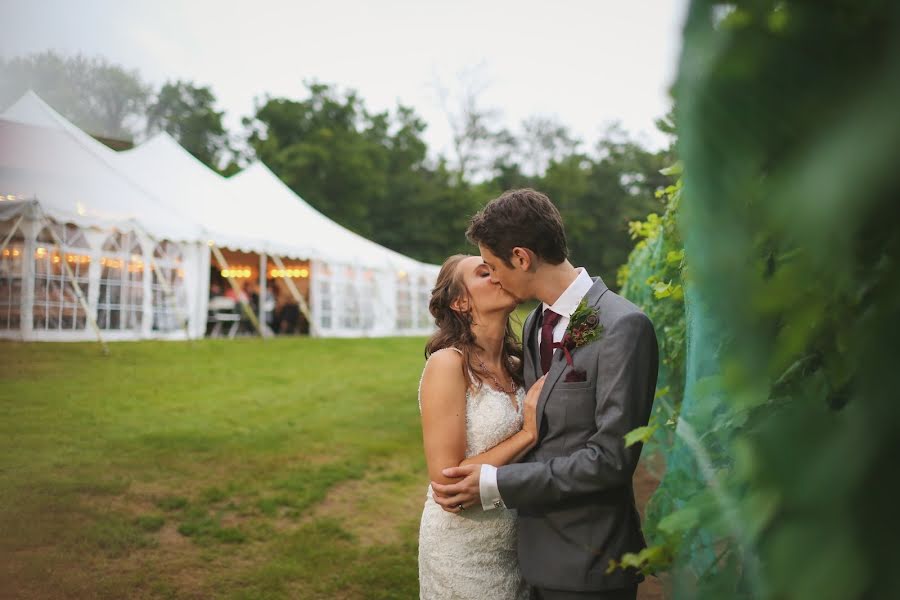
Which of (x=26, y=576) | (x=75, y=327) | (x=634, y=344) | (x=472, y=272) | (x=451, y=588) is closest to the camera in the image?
(x=634, y=344)

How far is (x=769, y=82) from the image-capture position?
0.47 metres

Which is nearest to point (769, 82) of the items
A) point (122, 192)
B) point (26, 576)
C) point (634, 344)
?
point (634, 344)

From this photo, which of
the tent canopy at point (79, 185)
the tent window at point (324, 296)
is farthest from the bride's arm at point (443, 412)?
the tent window at point (324, 296)

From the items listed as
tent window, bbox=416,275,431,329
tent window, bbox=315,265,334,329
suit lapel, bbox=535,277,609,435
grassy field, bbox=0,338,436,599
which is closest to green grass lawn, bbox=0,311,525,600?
grassy field, bbox=0,338,436,599

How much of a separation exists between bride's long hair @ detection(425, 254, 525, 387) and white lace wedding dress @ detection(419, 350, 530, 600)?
0.12m

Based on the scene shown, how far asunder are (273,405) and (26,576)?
5.12 m

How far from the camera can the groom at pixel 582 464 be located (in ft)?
6.11

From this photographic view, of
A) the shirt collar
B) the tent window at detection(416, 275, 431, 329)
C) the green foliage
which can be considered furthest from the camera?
the tent window at detection(416, 275, 431, 329)

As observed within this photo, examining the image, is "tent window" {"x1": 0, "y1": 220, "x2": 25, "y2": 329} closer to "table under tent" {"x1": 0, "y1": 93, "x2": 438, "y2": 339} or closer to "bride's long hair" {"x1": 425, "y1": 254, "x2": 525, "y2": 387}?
"table under tent" {"x1": 0, "y1": 93, "x2": 438, "y2": 339}

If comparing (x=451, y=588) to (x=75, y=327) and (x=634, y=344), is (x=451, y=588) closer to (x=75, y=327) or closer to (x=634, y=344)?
(x=634, y=344)

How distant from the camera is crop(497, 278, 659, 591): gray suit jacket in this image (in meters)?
1.85

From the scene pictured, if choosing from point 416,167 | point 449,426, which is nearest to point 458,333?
point 449,426

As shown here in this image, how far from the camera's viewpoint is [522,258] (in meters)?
2.29

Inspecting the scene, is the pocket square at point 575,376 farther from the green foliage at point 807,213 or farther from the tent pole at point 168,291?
the tent pole at point 168,291
